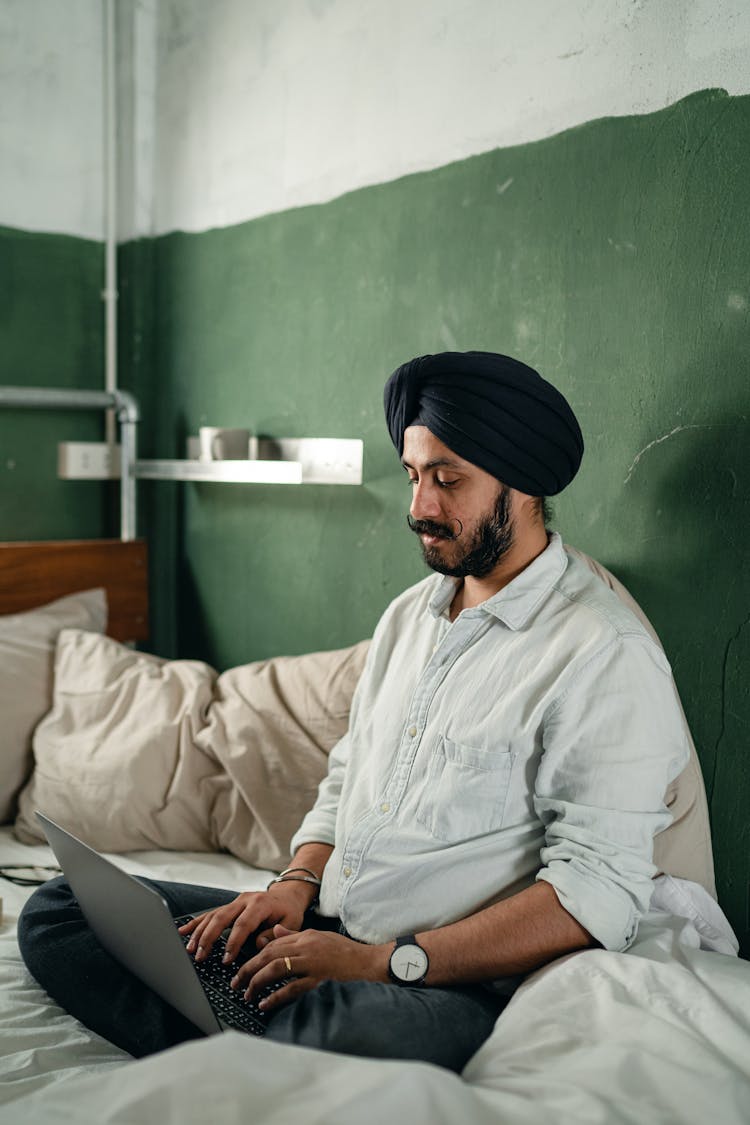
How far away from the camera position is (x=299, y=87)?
7.81ft

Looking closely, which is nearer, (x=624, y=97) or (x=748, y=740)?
(x=748, y=740)

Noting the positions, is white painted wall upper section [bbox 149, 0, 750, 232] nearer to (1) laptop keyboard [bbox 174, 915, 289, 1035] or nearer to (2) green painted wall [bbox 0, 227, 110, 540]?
(2) green painted wall [bbox 0, 227, 110, 540]

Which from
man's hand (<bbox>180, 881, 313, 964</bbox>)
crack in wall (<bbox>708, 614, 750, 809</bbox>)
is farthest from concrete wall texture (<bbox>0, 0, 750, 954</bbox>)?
man's hand (<bbox>180, 881, 313, 964</bbox>)

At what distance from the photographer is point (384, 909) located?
137 cm

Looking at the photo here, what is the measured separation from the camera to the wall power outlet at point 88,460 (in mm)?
2785

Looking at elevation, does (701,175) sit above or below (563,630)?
above

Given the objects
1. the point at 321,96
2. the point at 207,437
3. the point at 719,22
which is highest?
the point at 321,96

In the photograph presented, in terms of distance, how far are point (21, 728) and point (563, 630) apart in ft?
4.44

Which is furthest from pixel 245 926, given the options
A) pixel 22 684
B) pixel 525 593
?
pixel 22 684

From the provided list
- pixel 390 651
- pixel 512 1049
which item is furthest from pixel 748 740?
pixel 512 1049

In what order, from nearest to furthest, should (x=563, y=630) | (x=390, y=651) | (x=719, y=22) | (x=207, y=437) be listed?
(x=563, y=630) < (x=719, y=22) < (x=390, y=651) < (x=207, y=437)

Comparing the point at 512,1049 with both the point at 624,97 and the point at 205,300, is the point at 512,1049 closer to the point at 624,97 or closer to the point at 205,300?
the point at 624,97

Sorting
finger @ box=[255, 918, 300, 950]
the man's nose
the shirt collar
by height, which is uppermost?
the man's nose

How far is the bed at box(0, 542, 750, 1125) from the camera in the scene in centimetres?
87
